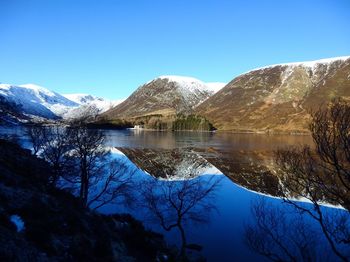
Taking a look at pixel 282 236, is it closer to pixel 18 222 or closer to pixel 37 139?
pixel 18 222

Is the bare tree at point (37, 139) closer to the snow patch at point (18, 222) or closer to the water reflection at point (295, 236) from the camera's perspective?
the water reflection at point (295, 236)

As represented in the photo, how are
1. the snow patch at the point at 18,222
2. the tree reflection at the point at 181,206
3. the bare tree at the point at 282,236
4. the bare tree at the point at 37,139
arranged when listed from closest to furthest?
the snow patch at the point at 18,222
the bare tree at the point at 282,236
the tree reflection at the point at 181,206
the bare tree at the point at 37,139

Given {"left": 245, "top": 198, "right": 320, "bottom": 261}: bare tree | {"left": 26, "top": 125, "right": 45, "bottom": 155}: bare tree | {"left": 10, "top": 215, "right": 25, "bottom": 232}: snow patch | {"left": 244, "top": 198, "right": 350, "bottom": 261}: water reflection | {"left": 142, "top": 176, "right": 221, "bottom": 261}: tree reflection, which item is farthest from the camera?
{"left": 26, "top": 125, "right": 45, "bottom": 155}: bare tree

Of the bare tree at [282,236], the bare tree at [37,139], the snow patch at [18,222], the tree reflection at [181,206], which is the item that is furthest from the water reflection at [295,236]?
the bare tree at [37,139]

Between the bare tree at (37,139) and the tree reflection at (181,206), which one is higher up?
the bare tree at (37,139)

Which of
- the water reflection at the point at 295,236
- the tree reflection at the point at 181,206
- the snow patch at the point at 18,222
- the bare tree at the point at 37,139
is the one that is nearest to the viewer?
the snow patch at the point at 18,222

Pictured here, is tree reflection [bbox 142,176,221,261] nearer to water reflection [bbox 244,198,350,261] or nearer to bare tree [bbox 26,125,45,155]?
water reflection [bbox 244,198,350,261]

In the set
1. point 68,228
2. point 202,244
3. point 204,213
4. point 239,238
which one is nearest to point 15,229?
point 68,228

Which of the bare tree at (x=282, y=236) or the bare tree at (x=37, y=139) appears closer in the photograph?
the bare tree at (x=282, y=236)

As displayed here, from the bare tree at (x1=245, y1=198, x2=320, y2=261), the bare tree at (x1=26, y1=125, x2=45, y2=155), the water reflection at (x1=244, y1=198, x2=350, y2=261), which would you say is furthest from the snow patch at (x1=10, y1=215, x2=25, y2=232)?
the bare tree at (x1=26, y1=125, x2=45, y2=155)

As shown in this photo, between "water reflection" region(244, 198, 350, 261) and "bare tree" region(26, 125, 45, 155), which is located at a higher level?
"bare tree" region(26, 125, 45, 155)

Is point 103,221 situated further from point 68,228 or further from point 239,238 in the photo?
point 239,238

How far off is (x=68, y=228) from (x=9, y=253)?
658 cm

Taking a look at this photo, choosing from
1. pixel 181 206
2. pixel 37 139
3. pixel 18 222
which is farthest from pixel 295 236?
pixel 37 139
